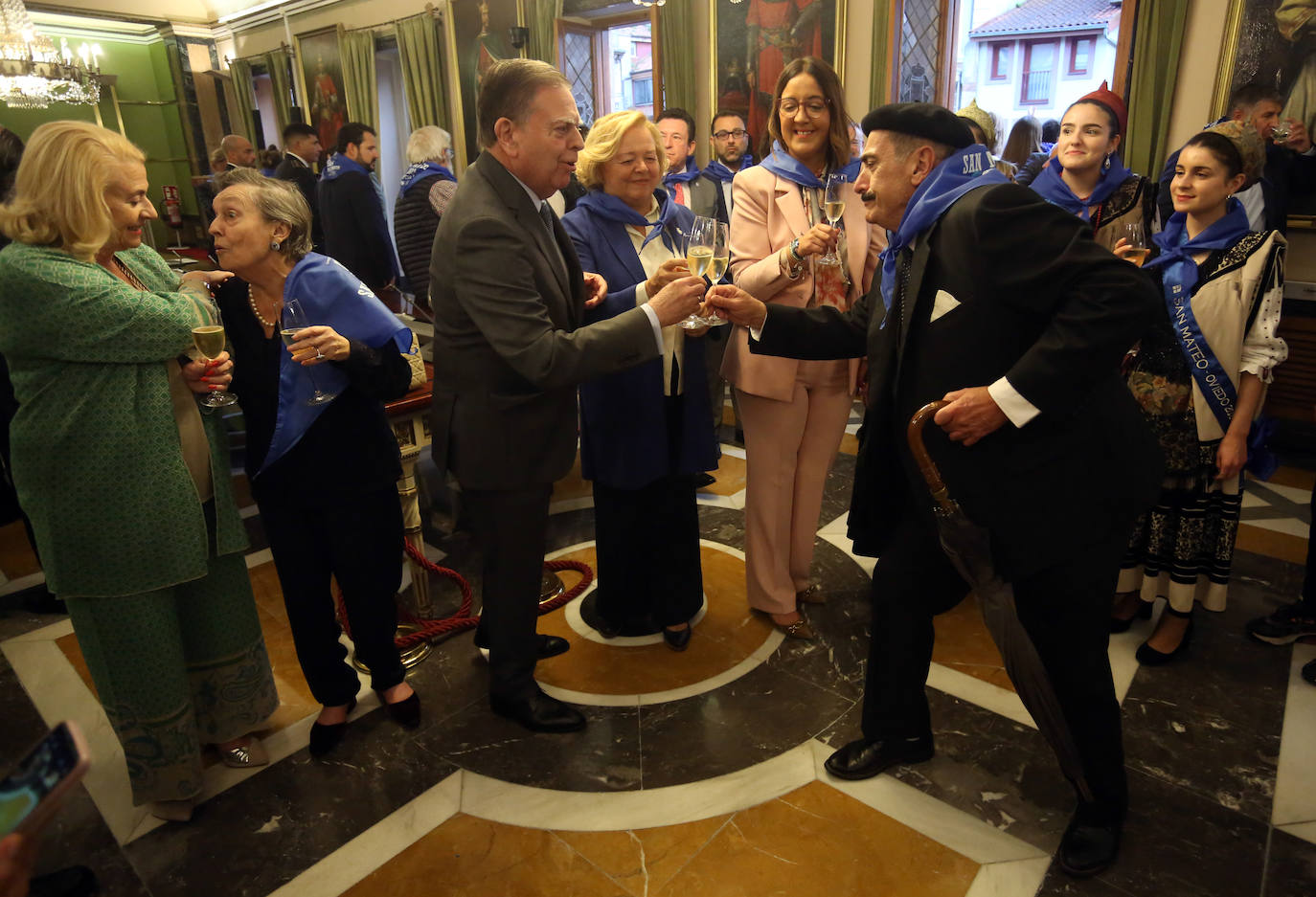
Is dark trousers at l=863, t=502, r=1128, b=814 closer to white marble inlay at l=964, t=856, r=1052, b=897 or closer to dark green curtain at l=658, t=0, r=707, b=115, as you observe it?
white marble inlay at l=964, t=856, r=1052, b=897

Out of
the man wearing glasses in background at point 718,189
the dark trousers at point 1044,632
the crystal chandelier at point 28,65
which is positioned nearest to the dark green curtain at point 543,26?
the man wearing glasses in background at point 718,189

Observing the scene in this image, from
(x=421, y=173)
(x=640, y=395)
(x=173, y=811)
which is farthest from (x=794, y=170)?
(x=421, y=173)

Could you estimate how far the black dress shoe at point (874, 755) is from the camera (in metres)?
2.25

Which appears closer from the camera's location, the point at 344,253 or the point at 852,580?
the point at 852,580

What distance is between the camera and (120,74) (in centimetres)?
1332

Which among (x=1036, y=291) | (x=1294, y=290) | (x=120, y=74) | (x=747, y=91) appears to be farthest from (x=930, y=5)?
(x=120, y=74)

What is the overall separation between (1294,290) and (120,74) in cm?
1587

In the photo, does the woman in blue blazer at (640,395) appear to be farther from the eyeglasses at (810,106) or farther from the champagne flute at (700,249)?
the eyeglasses at (810,106)

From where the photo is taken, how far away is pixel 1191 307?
2.58 metres

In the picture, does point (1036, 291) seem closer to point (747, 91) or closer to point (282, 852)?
point (282, 852)

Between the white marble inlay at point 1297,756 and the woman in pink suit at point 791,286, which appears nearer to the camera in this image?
the white marble inlay at point 1297,756

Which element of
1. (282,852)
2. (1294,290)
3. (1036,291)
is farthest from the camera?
(1294,290)

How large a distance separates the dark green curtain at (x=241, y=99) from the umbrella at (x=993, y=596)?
13695 millimetres

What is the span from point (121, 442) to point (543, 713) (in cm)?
135
